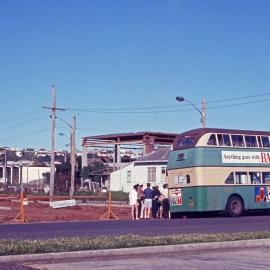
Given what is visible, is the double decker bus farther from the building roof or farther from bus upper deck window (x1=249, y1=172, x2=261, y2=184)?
the building roof

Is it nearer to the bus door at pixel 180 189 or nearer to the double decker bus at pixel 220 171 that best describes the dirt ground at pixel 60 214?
the bus door at pixel 180 189

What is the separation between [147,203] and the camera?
96.5ft

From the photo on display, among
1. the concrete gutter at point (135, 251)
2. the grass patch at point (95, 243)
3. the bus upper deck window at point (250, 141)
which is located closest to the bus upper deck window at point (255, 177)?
the bus upper deck window at point (250, 141)

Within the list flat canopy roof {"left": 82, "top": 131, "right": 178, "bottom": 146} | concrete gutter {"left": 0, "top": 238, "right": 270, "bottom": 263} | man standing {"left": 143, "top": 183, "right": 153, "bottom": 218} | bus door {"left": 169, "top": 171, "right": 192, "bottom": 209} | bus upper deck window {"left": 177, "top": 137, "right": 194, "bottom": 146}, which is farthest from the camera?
flat canopy roof {"left": 82, "top": 131, "right": 178, "bottom": 146}

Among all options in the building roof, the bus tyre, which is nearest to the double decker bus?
the bus tyre

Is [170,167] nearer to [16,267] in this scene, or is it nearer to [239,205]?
[239,205]

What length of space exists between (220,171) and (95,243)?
1599 cm

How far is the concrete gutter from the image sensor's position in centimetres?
1255

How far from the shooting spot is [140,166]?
68.9m

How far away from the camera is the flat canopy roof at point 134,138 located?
8028 centimetres

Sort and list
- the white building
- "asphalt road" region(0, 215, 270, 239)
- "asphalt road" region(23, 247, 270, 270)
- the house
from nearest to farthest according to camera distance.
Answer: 1. "asphalt road" region(23, 247, 270, 270)
2. "asphalt road" region(0, 215, 270, 239)
3. the house
4. the white building

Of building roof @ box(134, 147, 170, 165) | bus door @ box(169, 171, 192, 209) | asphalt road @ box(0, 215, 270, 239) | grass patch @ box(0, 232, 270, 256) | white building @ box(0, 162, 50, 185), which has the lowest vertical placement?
grass patch @ box(0, 232, 270, 256)

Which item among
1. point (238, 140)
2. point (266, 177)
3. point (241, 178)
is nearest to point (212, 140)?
point (238, 140)

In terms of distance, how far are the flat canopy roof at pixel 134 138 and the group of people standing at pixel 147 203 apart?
47937mm
